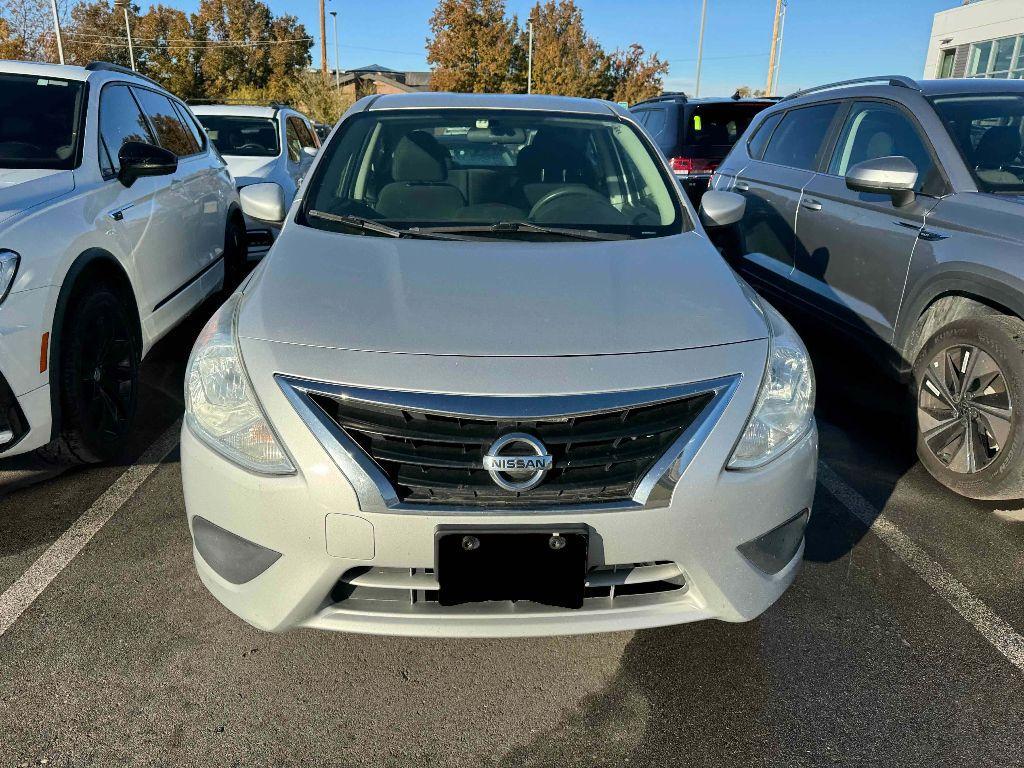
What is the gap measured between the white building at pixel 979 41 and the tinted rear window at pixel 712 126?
18.3 meters

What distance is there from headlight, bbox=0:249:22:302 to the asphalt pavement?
0.95 meters

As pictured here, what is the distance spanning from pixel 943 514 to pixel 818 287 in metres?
1.71

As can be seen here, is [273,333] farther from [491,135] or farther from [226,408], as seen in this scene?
[491,135]

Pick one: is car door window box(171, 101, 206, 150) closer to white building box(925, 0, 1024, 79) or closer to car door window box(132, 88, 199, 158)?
car door window box(132, 88, 199, 158)

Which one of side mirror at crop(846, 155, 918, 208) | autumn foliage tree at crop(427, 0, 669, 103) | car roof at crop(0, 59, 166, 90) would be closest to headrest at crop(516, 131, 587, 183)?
side mirror at crop(846, 155, 918, 208)

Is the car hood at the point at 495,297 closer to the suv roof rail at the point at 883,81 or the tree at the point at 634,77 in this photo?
the suv roof rail at the point at 883,81

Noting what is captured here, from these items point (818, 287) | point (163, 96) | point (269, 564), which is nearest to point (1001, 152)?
point (818, 287)

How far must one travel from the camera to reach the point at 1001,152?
3.74 metres

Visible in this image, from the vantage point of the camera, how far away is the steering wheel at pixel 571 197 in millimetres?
3127

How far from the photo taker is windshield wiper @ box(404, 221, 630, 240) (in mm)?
2883

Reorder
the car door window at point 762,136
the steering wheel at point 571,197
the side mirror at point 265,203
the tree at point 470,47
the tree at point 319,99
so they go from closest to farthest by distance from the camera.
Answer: the steering wheel at point 571,197 < the side mirror at point 265,203 < the car door window at point 762,136 < the tree at point 319,99 < the tree at point 470,47

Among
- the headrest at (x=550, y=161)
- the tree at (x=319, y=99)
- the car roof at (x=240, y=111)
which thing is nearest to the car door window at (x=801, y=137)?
the headrest at (x=550, y=161)

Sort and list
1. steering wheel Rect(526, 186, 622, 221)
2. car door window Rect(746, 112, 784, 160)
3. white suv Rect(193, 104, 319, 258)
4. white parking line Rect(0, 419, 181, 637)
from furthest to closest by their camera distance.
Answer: white suv Rect(193, 104, 319, 258), car door window Rect(746, 112, 784, 160), steering wheel Rect(526, 186, 622, 221), white parking line Rect(0, 419, 181, 637)

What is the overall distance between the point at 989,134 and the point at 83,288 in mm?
4256
